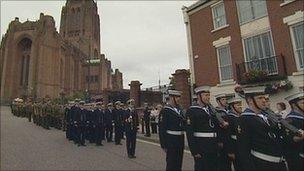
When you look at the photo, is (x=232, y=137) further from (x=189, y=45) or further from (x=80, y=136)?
(x=189, y=45)

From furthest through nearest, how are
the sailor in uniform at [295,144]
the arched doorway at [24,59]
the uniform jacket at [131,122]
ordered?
the arched doorway at [24,59] < the uniform jacket at [131,122] < the sailor in uniform at [295,144]

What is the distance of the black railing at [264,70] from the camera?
1445 centimetres

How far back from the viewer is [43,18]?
2178 inches

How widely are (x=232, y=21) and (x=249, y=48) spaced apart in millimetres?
1991

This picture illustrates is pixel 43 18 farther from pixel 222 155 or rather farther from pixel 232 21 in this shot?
pixel 222 155

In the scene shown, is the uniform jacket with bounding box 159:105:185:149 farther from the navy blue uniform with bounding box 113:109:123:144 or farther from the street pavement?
the navy blue uniform with bounding box 113:109:123:144

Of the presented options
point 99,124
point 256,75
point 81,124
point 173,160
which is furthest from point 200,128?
point 256,75

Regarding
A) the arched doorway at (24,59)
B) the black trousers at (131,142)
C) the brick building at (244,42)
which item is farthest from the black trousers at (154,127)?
the arched doorway at (24,59)

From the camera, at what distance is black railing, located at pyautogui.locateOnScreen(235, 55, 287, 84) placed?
1445cm

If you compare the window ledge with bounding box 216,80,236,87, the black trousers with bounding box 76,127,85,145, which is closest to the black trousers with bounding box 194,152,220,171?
the black trousers with bounding box 76,127,85,145

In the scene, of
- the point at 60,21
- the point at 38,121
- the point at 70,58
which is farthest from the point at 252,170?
the point at 60,21

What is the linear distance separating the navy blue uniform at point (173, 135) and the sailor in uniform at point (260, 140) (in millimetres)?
2101

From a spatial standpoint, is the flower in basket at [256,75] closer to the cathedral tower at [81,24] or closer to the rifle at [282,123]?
the rifle at [282,123]

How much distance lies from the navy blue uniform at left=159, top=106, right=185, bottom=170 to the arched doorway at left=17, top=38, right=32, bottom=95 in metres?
53.6
